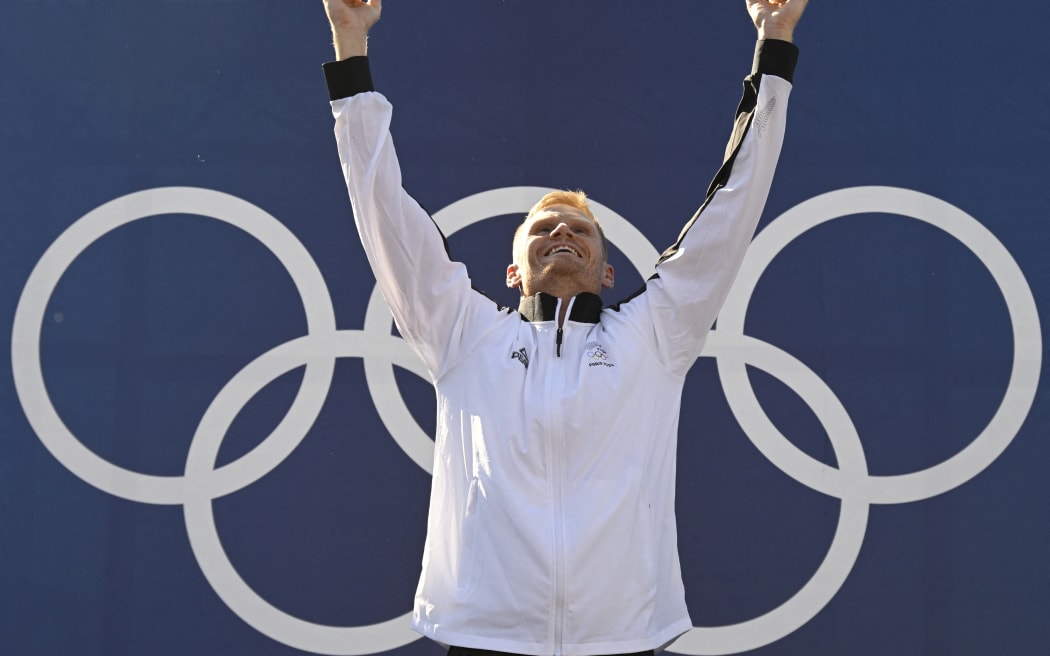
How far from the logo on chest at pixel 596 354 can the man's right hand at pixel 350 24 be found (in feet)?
2.12

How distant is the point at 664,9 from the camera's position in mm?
2686

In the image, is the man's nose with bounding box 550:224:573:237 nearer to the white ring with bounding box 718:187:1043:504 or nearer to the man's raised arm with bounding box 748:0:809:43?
the man's raised arm with bounding box 748:0:809:43

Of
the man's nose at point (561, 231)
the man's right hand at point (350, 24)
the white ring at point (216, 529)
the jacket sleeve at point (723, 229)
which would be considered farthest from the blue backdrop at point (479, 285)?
the man's right hand at point (350, 24)

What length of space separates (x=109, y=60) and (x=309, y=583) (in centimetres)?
150

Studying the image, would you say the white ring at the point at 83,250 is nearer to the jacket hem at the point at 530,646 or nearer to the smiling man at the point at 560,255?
the smiling man at the point at 560,255

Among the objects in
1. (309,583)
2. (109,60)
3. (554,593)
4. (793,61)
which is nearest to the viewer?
(554,593)

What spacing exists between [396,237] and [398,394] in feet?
3.15

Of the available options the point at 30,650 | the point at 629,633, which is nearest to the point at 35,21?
the point at 30,650

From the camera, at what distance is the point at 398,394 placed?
261cm

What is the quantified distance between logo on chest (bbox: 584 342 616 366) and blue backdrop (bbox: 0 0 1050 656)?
32.9 inches

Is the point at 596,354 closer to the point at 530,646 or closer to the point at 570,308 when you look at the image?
the point at 570,308

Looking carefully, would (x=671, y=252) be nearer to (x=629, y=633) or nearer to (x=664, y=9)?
(x=629, y=633)

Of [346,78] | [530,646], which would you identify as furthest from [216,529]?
[346,78]

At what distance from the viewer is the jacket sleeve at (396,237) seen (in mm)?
1684
